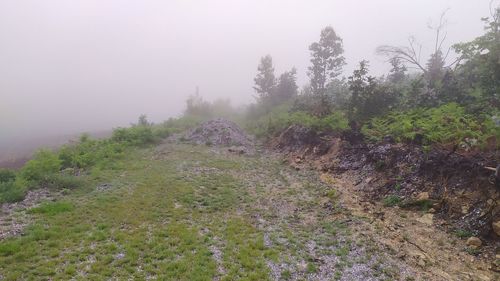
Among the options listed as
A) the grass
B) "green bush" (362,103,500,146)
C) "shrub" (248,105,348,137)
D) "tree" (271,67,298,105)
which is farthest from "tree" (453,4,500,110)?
"tree" (271,67,298,105)

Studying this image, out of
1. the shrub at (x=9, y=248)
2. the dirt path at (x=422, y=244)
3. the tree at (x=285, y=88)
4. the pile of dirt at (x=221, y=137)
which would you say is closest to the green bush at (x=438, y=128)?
the dirt path at (x=422, y=244)

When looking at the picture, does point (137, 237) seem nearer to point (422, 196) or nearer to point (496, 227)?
point (422, 196)

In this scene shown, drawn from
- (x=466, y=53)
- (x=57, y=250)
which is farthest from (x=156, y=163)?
(x=466, y=53)

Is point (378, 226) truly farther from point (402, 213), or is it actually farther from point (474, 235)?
point (474, 235)

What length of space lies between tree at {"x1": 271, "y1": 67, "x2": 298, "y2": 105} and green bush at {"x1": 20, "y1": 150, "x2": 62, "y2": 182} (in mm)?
39727

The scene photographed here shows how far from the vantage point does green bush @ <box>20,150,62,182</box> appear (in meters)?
16.3

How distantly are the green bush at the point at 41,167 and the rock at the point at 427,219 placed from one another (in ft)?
54.7

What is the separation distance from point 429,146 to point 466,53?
42.2ft

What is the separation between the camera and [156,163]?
22.5 metres

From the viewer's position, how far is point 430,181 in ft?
44.3

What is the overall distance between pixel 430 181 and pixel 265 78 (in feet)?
154

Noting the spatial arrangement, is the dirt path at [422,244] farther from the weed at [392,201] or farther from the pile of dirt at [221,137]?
the pile of dirt at [221,137]

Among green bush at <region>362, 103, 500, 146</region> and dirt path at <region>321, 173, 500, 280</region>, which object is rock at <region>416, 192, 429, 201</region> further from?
green bush at <region>362, 103, 500, 146</region>

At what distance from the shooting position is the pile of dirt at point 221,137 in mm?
29753
